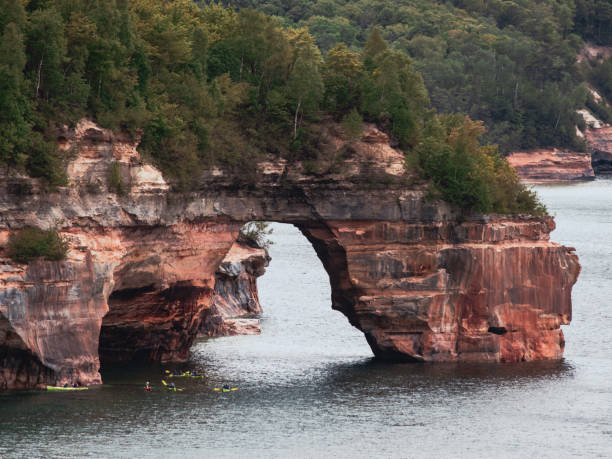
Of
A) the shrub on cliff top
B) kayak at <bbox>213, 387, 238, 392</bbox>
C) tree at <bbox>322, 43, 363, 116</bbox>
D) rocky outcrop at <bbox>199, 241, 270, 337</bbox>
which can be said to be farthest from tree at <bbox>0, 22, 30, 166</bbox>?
rocky outcrop at <bbox>199, 241, 270, 337</bbox>

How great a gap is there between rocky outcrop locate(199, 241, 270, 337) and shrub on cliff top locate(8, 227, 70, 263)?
38726 mm

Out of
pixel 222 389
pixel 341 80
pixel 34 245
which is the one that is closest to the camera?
pixel 34 245

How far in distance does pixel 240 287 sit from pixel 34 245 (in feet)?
171

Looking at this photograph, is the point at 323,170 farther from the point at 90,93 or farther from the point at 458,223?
the point at 90,93

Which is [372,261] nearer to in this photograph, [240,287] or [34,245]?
[34,245]

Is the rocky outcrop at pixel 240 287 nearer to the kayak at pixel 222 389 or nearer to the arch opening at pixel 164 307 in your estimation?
the arch opening at pixel 164 307

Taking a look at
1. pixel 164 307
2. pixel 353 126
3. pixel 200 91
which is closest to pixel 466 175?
pixel 353 126

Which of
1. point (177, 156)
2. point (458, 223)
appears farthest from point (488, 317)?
point (177, 156)

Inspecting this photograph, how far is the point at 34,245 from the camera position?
7588cm

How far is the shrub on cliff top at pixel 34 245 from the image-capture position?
2987 inches

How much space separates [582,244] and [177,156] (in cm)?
10742

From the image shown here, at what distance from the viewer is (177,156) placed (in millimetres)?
87875

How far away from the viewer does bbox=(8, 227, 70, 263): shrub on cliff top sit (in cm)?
7588

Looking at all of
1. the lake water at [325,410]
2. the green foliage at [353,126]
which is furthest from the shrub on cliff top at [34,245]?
the green foliage at [353,126]
